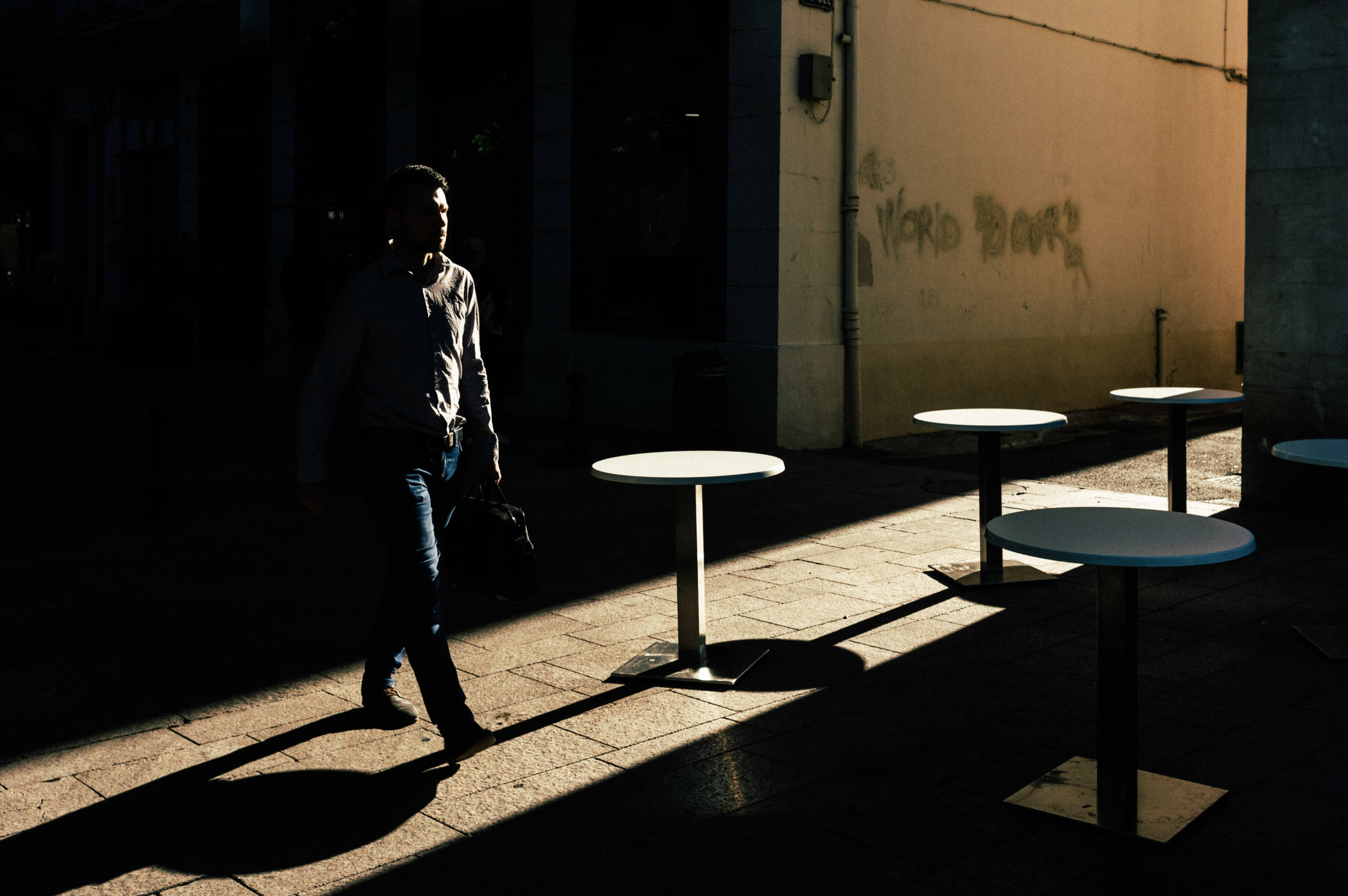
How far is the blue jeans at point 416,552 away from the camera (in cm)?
429

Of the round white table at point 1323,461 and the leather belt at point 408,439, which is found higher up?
the leather belt at point 408,439

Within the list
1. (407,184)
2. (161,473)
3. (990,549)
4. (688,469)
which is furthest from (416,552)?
(161,473)

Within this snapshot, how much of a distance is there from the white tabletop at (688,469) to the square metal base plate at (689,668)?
0.75 meters

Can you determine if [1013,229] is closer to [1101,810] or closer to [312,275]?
[312,275]

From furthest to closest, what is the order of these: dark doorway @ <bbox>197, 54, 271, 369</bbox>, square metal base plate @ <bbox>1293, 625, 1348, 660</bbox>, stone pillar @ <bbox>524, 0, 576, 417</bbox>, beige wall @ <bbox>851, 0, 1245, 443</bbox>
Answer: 1. dark doorway @ <bbox>197, 54, 271, 369</bbox>
2. stone pillar @ <bbox>524, 0, 576, 417</bbox>
3. beige wall @ <bbox>851, 0, 1245, 443</bbox>
4. square metal base plate @ <bbox>1293, 625, 1348, 660</bbox>

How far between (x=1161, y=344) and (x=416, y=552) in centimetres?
1380

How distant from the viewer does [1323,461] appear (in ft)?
17.2

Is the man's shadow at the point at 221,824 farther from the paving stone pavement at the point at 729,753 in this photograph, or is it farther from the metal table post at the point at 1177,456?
the metal table post at the point at 1177,456

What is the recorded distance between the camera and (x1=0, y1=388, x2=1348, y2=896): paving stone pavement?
3.57 m

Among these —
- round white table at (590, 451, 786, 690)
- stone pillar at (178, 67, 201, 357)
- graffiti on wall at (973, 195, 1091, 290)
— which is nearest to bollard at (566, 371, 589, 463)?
graffiti on wall at (973, 195, 1091, 290)

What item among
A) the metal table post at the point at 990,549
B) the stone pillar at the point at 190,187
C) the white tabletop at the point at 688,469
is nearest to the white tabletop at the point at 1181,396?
the metal table post at the point at 990,549

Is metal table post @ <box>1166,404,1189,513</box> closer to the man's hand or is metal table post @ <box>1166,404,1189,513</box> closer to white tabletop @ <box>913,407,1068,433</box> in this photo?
white tabletop @ <box>913,407,1068,433</box>

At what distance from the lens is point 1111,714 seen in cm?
386

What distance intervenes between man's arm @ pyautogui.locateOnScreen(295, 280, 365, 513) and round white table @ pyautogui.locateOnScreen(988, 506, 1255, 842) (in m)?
2.14
